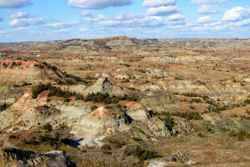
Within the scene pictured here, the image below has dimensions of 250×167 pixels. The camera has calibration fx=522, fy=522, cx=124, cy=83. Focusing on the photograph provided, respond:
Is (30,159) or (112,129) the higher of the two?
(30,159)

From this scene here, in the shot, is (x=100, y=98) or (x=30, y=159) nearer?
(x=30, y=159)

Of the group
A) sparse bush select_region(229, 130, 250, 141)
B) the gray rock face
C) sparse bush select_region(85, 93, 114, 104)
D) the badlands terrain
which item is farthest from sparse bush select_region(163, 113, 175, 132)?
the gray rock face

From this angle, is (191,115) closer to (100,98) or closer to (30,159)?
(100,98)

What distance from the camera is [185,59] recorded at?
195 meters

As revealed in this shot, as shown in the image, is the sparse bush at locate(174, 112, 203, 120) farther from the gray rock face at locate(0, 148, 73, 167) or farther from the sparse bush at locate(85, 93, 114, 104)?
the gray rock face at locate(0, 148, 73, 167)

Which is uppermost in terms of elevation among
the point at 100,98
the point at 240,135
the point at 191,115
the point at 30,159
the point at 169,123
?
the point at 30,159

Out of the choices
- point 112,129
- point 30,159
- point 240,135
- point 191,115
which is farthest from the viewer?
point 191,115

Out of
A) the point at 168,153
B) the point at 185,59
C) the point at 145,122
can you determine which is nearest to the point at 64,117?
the point at 145,122

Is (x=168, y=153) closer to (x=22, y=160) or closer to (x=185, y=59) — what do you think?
(x=22, y=160)

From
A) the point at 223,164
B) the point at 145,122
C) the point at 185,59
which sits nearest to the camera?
the point at 223,164

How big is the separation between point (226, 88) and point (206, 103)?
21.8 m

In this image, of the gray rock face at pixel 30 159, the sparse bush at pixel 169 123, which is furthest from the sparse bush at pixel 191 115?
the gray rock face at pixel 30 159

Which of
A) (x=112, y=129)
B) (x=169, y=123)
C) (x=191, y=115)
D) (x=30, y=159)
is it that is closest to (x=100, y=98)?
(x=191, y=115)

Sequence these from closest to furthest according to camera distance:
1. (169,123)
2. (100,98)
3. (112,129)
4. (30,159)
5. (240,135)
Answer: (30,159) < (112,129) < (240,135) < (169,123) < (100,98)
